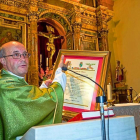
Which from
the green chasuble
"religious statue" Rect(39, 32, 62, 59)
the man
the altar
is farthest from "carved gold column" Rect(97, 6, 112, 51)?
the altar

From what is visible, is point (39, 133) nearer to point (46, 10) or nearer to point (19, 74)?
point (19, 74)

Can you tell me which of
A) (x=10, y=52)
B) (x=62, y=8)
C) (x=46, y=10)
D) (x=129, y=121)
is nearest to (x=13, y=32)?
(x=46, y=10)

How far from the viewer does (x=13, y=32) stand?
5160mm

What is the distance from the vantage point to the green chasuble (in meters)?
1.50

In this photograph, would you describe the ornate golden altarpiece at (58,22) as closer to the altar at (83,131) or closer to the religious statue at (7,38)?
the religious statue at (7,38)

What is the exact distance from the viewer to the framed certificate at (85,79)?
2.17 metres

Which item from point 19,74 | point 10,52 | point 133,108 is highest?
point 10,52

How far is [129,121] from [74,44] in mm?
5080

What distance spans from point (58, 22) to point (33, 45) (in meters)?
1.71

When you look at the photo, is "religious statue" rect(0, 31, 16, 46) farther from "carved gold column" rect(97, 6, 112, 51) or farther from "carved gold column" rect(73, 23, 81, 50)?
"carved gold column" rect(97, 6, 112, 51)

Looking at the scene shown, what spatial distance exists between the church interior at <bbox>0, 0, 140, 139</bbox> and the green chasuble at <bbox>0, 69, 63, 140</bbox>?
3328 mm

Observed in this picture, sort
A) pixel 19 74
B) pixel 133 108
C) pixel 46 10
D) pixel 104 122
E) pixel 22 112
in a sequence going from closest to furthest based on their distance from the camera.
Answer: pixel 104 122, pixel 22 112, pixel 19 74, pixel 133 108, pixel 46 10

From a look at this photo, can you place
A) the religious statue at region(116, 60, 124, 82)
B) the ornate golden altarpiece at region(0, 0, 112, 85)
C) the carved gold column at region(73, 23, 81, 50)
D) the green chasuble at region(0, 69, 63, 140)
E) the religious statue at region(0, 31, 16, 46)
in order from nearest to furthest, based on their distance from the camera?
the green chasuble at region(0, 69, 63, 140) → the religious statue at region(0, 31, 16, 46) → the ornate golden altarpiece at region(0, 0, 112, 85) → the carved gold column at region(73, 23, 81, 50) → the religious statue at region(116, 60, 124, 82)

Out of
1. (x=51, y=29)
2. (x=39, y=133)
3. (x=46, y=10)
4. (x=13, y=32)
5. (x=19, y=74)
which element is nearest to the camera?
(x=39, y=133)
